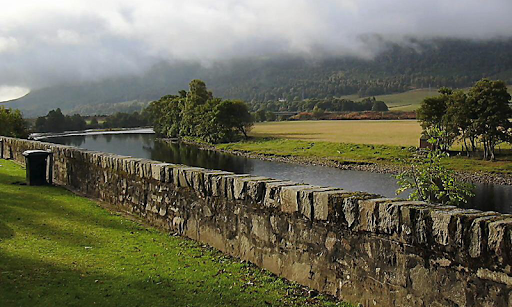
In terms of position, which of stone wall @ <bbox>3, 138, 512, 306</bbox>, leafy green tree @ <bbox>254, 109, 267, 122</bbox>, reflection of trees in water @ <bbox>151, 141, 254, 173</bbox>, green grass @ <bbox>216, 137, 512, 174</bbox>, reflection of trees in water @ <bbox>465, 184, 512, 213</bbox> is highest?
leafy green tree @ <bbox>254, 109, 267, 122</bbox>

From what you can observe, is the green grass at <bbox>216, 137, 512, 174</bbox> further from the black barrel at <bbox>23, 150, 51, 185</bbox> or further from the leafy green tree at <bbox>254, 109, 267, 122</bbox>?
the leafy green tree at <bbox>254, 109, 267, 122</bbox>

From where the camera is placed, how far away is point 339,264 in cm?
642

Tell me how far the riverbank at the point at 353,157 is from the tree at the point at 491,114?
298 centimetres

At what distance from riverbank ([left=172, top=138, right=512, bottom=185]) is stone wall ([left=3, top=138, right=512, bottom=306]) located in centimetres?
3333

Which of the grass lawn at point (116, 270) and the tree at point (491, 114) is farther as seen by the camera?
the tree at point (491, 114)

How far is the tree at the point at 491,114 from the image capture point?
170 ft

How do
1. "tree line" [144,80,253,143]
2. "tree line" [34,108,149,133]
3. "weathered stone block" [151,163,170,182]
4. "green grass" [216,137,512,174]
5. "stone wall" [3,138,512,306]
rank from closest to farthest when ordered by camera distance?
"stone wall" [3,138,512,306]
"weathered stone block" [151,163,170,182]
"green grass" [216,137,512,174]
"tree line" [144,80,253,143]
"tree line" [34,108,149,133]

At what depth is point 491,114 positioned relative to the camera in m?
52.8

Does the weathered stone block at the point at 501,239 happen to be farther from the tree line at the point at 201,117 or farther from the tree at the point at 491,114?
the tree line at the point at 201,117

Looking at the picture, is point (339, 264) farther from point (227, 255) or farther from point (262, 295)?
point (227, 255)

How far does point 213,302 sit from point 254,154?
62514 mm

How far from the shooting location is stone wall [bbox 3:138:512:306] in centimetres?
493

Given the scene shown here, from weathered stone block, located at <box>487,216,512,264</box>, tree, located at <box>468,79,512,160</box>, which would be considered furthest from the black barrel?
tree, located at <box>468,79,512,160</box>

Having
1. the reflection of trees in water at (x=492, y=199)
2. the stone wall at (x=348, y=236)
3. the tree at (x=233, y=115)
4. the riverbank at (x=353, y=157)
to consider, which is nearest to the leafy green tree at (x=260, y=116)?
the tree at (x=233, y=115)
